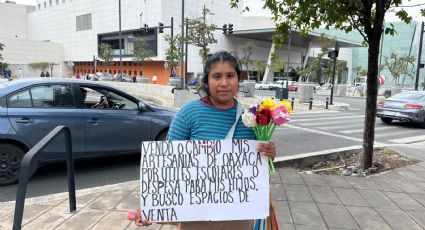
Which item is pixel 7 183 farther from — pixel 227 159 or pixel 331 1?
pixel 331 1

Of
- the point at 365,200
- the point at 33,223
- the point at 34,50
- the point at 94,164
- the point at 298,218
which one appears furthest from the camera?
the point at 34,50

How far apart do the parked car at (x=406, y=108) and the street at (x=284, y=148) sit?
410mm

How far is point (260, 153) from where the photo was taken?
234 centimetres

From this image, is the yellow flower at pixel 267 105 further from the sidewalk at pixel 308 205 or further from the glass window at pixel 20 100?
the glass window at pixel 20 100

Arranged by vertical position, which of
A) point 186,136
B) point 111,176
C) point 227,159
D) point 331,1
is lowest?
point 111,176

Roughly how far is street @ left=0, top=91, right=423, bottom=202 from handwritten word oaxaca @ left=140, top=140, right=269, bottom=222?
3665 mm

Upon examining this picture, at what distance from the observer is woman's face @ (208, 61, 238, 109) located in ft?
7.38

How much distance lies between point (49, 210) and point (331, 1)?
517 cm

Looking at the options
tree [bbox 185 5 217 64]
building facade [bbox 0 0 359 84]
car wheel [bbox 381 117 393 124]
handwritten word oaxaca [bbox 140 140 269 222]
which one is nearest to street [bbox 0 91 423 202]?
car wheel [bbox 381 117 393 124]

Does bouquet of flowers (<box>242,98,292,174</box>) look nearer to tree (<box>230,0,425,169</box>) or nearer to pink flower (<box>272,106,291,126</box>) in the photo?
pink flower (<box>272,106,291,126</box>)

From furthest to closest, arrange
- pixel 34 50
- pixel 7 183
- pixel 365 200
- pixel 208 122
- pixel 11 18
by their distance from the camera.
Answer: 1. pixel 11 18
2. pixel 34 50
3. pixel 7 183
4. pixel 365 200
5. pixel 208 122

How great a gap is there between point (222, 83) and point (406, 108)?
14351 millimetres

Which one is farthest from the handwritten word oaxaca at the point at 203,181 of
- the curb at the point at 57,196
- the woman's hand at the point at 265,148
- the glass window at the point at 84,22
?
the glass window at the point at 84,22

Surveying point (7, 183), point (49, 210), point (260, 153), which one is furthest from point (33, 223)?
point (260, 153)
